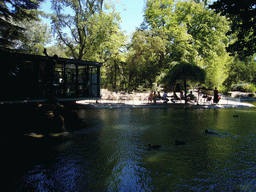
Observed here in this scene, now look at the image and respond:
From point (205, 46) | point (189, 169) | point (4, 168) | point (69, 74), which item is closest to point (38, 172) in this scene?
point (4, 168)

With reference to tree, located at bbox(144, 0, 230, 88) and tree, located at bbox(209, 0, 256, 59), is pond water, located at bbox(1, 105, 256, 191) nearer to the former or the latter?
tree, located at bbox(209, 0, 256, 59)

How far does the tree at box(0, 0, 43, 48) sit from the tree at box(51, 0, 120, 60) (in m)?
9.73

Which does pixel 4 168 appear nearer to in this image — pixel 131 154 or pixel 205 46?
pixel 131 154

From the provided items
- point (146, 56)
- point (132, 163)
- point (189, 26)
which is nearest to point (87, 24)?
point (146, 56)

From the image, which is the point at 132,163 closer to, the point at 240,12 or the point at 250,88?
the point at 240,12

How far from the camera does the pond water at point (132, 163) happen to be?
4.89 metres

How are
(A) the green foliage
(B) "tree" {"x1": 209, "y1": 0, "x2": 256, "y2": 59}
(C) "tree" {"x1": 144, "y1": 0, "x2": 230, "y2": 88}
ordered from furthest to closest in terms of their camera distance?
(A) the green foliage, (C) "tree" {"x1": 144, "y1": 0, "x2": 230, "y2": 88}, (B) "tree" {"x1": 209, "y1": 0, "x2": 256, "y2": 59}

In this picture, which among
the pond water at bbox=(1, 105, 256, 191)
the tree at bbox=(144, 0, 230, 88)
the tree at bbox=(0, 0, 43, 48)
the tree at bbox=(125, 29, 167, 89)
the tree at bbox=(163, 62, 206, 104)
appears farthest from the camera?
the tree at bbox=(144, 0, 230, 88)

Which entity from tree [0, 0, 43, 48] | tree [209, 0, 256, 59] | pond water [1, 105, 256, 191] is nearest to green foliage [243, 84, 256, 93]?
tree [209, 0, 256, 59]

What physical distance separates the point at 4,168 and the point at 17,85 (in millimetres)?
9324

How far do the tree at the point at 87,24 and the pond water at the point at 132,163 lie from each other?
23.3 m

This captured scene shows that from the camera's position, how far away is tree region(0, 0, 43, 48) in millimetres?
15945

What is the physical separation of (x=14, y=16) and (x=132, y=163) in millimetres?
17364

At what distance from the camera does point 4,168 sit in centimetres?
576
